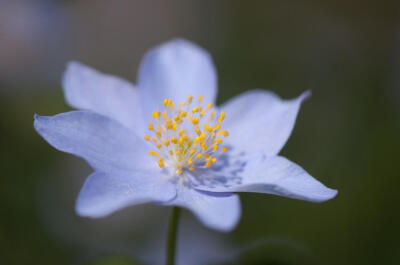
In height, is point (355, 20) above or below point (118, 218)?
above

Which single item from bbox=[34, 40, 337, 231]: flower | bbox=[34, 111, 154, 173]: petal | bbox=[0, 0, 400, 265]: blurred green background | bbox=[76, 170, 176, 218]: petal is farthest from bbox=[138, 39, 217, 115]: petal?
bbox=[0, 0, 400, 265]: blurred green background

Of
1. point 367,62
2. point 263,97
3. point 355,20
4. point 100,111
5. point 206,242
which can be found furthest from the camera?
point 355,20

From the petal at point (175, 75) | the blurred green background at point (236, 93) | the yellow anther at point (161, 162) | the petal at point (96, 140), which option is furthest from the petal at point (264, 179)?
the blurred green background at point (236, 93)

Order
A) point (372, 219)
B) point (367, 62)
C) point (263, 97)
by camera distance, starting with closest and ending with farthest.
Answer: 1. point (263, 97)
2. point (372, 219)
3. point (367, 62)

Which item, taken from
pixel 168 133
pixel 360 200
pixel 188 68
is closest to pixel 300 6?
pixel 360 200

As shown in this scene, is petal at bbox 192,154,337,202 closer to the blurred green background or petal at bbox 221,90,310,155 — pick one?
petal at bbox 221,90,310,155

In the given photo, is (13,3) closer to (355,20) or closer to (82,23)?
(82,23)

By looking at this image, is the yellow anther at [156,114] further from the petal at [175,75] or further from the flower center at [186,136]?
the petal at [175,75]
